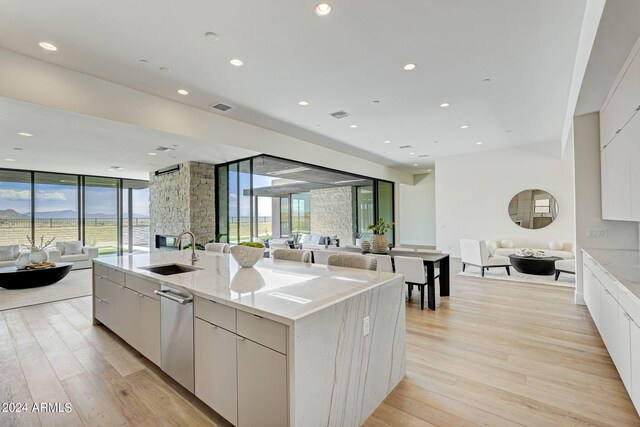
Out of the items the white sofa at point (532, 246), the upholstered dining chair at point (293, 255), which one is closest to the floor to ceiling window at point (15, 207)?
the upholstered dining chair at point (293, 255)

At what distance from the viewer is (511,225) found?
7.90 metres

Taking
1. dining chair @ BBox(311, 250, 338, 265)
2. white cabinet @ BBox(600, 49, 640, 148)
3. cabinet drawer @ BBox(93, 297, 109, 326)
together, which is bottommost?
cabinet drawer @ BBox(93, 297, 109, 326)

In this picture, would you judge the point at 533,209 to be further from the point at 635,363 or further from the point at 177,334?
the point at 177,334

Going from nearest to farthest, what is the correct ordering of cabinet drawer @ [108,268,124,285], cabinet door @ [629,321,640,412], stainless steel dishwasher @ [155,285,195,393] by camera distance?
1. cabinet door @ [629,321,640,412]
2. stainless steel dishwasher @ [155,285,195,393]
3. cabinet drawer @ [108,268,124,285]

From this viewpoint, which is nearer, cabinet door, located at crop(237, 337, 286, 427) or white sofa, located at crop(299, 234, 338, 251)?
cabinet door, located at crop(237, 337, 286, 427)

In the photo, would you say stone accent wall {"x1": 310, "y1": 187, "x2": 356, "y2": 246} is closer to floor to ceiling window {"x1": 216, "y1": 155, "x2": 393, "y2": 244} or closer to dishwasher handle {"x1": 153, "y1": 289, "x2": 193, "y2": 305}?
floor to ceiling window {"x1": 216, "y1": 155, "x2": 393, "y2": 244}

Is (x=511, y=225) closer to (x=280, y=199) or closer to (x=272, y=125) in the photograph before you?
(x=272, y=125)

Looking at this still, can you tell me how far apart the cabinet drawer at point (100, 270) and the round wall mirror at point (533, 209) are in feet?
28.7

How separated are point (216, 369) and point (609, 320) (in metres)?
3.27

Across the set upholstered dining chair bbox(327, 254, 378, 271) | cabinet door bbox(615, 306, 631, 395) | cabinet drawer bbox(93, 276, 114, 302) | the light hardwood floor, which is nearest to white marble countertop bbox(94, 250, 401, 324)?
upholstered dining chair bbox(327, 254, 378, 271)

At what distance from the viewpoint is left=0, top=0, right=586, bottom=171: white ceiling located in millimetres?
2605

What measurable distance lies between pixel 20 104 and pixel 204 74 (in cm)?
201

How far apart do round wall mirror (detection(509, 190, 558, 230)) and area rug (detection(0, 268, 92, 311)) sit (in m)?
9.65

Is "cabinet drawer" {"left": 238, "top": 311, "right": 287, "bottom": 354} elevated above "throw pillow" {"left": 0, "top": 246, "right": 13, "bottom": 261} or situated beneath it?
elevated above
